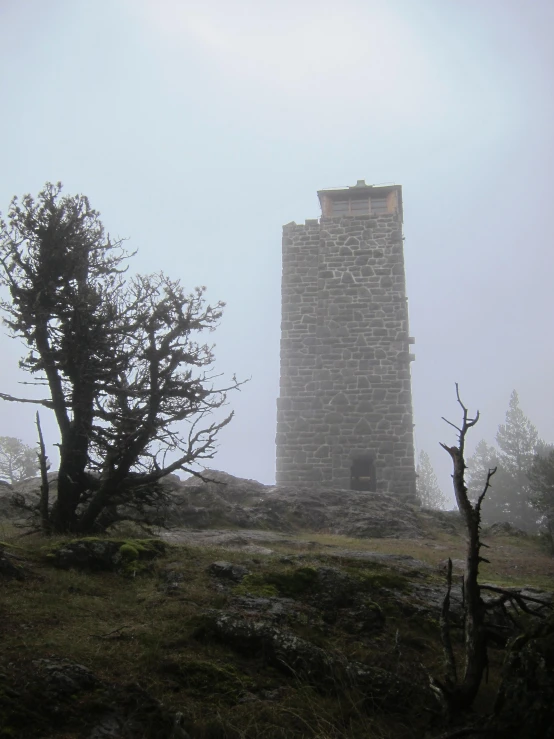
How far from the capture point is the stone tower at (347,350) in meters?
21.3

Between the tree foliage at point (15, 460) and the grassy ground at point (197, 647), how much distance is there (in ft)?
111

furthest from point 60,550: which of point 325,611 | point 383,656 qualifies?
point 383,656

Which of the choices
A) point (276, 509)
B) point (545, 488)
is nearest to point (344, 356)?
point (276, 509)

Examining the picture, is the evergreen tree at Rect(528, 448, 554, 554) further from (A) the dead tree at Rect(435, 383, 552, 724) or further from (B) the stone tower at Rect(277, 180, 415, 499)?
(A) the dead tree at Rect(435, 383, 552, 724)

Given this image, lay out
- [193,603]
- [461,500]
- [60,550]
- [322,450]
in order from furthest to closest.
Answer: [322,450], [60,550], [193,603], [461,500]

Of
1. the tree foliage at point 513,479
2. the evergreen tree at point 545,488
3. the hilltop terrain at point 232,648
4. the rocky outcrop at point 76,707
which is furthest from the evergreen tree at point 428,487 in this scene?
the rocky outcrop at point 76,707

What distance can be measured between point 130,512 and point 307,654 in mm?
10308

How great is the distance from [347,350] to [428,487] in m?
31.9

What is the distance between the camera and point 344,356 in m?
22.3

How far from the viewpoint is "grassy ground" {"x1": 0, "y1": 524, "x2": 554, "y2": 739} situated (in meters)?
4.20

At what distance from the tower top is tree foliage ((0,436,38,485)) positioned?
2524cm

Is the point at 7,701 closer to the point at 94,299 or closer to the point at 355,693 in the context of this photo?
the point at 355,693

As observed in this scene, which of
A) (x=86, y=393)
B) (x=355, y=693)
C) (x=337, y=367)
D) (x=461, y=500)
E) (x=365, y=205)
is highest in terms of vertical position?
(x=365, y=205)

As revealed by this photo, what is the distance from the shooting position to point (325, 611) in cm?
617
